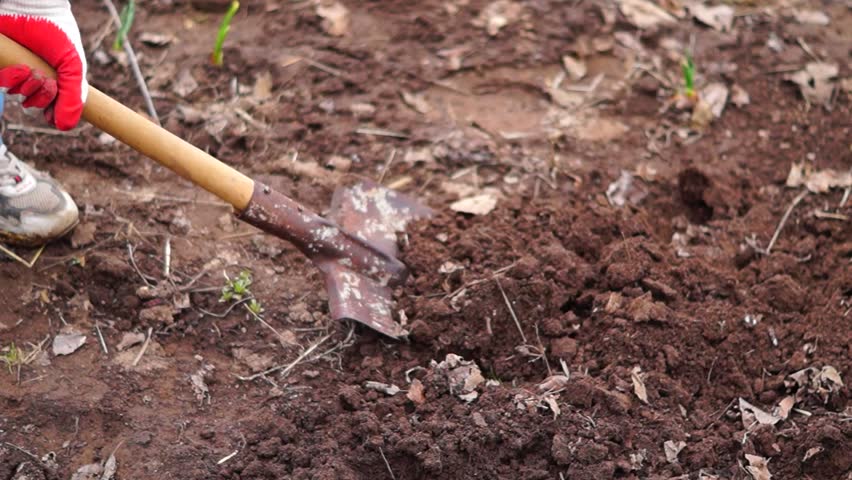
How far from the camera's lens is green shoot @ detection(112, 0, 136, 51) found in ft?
12.8

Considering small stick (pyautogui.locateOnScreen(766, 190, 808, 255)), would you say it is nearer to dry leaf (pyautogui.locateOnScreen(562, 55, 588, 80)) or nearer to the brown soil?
the brown soil

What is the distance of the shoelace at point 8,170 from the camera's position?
3135mm

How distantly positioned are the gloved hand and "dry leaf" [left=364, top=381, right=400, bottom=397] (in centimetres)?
116

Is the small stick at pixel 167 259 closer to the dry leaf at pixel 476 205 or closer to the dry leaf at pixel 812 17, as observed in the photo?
the dry leaf at pixel 476 205

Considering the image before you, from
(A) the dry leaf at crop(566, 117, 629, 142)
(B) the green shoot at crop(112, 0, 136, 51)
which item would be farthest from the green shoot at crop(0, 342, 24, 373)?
(A) the dry leaf at crop(566, 117, 629, 142)

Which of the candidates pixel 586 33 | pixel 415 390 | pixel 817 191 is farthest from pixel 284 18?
pixel 817 191

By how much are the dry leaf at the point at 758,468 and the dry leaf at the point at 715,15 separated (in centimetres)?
230

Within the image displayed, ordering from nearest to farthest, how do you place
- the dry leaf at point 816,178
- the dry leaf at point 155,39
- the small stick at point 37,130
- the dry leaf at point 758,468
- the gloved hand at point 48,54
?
the gloved hand at point 48,54, the dry leaf at point 758,468, the small stick at point 37,130, the dry leaf at point 816,178, the dry leaf at point 155,39

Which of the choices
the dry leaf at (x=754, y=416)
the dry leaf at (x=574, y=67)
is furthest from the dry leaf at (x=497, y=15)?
the dry leaf at (x=754, y=416)

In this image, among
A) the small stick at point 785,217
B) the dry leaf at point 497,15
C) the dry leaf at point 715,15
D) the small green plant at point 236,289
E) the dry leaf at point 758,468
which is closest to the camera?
the dry leaf at point 758,468

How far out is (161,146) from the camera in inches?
112

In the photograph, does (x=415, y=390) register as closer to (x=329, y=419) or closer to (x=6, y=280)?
(x=329, y=419)

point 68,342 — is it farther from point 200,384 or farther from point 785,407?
point 785,407

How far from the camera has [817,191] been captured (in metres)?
3.72
